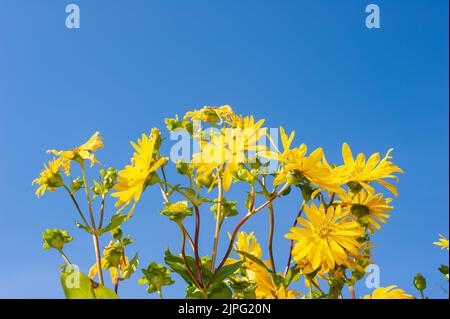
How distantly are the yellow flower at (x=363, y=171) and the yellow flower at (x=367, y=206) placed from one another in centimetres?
6

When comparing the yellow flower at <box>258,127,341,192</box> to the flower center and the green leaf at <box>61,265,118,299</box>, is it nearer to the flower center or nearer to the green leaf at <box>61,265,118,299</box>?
the flower center

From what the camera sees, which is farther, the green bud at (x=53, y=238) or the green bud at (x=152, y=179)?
the green bud at (x=53, y=238)

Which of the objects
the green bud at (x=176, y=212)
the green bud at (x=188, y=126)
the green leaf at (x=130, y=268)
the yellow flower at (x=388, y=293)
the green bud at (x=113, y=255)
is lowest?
the yellow flower at (x=388, y=293)

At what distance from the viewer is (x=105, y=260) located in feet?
5.90

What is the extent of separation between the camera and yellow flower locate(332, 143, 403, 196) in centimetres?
158

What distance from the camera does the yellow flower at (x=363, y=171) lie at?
1.58m

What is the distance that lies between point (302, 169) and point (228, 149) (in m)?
0.24

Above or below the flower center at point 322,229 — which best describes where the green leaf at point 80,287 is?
below

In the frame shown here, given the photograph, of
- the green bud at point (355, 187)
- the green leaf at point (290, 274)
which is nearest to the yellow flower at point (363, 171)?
the green bud at point (355, 187)

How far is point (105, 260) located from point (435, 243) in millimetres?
2225

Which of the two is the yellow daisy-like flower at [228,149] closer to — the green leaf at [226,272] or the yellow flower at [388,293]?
the green leaf at [226,272]
